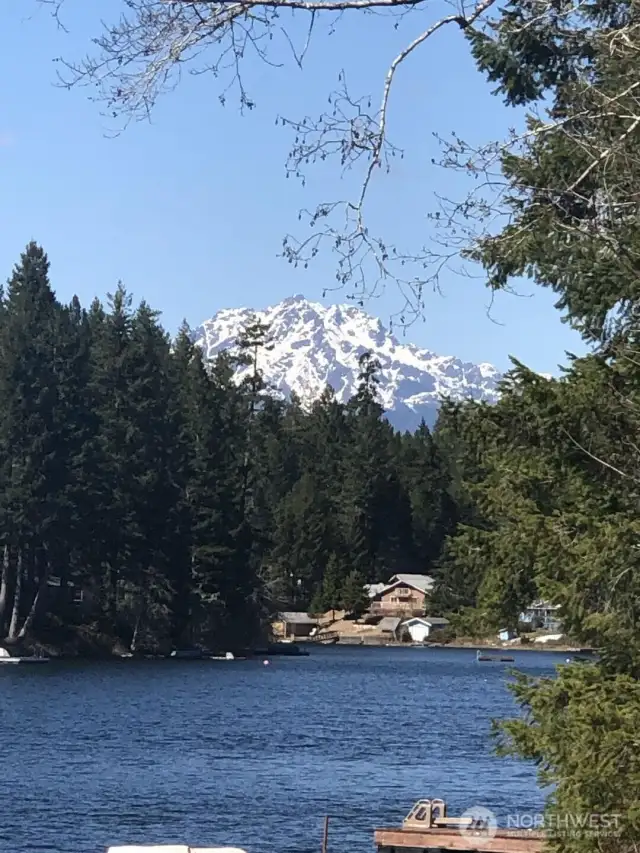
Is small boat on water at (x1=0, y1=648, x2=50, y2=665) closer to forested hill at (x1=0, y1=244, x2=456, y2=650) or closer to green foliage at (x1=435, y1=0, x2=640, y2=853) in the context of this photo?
forested hill at (x1=0, y1=244, x2=456, y2=650)

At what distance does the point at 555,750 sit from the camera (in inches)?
378

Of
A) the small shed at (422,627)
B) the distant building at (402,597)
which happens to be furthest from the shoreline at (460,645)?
the distant building at (402,597)

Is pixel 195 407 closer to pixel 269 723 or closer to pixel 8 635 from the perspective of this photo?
pixel 8 635

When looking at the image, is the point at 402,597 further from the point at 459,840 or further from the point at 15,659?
the point at 459,840

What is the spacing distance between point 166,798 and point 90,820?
251 cm

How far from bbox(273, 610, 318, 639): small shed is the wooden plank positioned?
7304 centimetres

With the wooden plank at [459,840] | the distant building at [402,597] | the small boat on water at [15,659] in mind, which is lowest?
the wooden plank at [459,840]

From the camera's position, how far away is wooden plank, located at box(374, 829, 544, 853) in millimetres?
13555

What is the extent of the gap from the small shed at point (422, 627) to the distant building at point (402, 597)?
34.8 inches

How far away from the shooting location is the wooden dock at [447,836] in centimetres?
1365

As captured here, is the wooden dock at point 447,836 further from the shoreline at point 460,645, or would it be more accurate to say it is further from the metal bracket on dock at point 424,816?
the shoreline at point 460,645

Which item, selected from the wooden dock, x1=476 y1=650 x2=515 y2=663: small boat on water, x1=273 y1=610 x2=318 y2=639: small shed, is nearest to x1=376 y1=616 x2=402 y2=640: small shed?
x1=273 y1=610 x2=318 y2=639: small shed

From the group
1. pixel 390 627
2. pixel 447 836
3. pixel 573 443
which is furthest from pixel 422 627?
pixel 573 443

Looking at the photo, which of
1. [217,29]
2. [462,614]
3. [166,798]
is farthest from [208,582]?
[217,29]
